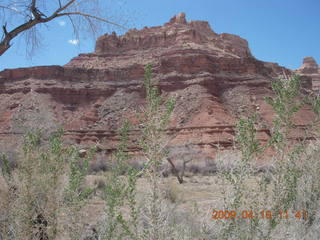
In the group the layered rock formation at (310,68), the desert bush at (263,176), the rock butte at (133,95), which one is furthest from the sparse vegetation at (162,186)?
the layered rock formation at (310,68)

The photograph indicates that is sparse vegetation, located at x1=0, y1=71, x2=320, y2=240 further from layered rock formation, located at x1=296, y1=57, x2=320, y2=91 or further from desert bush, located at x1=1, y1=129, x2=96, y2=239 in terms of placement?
layered rock formation, located at x1=296, y1=57, x2=320, y2=91

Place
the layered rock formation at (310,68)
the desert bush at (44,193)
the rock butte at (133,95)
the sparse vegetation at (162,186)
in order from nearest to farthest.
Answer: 1. the sparse vegetation at (162,186)
2. the desert bush at (44,193)
3. the rock butte at (133,95)
4. the layered rock formation at (310,68)

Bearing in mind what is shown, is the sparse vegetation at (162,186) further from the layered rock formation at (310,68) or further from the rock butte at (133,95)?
the layered rock formation at (310,68)

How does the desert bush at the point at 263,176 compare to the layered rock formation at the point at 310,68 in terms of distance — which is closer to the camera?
the desert bush at the point at 263,176

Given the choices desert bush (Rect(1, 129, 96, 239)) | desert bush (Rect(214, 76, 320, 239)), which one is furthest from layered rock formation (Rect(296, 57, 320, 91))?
desert bush (Rect(1, 129, 96, 239))

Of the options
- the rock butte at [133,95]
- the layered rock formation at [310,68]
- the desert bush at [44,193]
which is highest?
the layered rock formation at [310,68]

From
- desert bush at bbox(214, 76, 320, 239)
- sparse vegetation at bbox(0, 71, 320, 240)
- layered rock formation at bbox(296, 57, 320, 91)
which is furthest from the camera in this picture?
layered rock formation at bbox(296, 57, 320, 91)

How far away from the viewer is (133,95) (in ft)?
128

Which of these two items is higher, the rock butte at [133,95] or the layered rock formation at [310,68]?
the layered rock formation at [310,68]

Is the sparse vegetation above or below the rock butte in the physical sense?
below

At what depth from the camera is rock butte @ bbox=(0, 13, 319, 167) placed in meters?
32.6

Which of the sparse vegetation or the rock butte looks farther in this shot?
the rock butte

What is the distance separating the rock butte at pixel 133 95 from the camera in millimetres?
32625

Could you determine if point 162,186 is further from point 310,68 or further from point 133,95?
point 310,68
